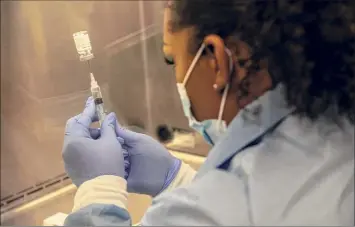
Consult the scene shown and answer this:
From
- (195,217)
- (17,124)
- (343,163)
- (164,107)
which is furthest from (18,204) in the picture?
(343,163)

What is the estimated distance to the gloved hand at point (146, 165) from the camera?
1.06m

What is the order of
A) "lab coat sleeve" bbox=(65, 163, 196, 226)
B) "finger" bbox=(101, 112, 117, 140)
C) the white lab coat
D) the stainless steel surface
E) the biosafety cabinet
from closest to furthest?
the white lab coat < "lab coat sleeve" bbox=(65, 163, 196, 226) < "finger" bbox=(101, 112, 117, 140) < the stainless steel surface < the biosafety cabinet

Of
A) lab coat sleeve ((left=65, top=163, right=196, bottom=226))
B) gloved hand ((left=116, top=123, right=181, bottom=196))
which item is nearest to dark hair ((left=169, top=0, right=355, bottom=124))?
lab coat sleeve ((left=65, top=163, right=196, bottom=226))

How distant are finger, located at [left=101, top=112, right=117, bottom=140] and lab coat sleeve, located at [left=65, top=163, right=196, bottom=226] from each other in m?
0.08

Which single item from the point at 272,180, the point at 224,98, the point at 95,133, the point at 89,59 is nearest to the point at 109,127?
the point at 95,133

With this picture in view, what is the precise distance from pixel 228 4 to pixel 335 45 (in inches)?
6.0

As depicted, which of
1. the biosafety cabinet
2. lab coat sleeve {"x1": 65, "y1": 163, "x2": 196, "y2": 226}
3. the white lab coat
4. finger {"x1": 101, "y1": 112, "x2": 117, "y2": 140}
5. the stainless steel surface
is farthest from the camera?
the biosafety cabinet

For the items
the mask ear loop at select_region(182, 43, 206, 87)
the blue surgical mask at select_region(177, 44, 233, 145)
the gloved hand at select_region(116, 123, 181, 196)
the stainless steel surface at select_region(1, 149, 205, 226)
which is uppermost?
the mask ear loop at select_region(182, 43, 206, 87)

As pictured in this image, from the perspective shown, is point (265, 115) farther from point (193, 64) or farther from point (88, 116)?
point (88, 116)

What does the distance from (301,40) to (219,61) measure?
0.44 ft

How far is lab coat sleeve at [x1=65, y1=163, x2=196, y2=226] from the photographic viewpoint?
842 millimetres

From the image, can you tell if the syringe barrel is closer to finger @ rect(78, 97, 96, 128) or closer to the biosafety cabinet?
finger @ rect(78, 97, 96, 128)

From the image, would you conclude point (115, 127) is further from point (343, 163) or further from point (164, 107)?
point (164, 107)

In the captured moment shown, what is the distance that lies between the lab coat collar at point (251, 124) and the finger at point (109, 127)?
0.68 feet
